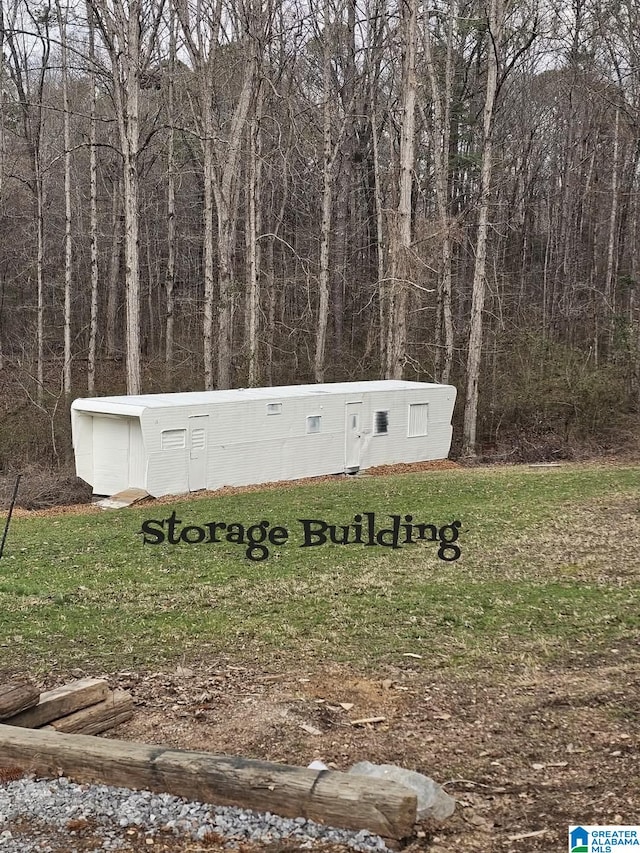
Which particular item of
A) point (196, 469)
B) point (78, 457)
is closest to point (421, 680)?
point (196, 469)

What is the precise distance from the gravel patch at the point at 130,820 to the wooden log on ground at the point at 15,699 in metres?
0.58

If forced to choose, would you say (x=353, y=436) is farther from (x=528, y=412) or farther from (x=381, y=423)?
(x=528, y=412)

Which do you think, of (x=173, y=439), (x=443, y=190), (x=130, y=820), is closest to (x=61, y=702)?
(x=130, y=820)

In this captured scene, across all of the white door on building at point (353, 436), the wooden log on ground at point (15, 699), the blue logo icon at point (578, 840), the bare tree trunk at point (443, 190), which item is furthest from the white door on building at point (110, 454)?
the blue logo icon at point (578, 840)

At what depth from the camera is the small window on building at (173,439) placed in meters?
14.3

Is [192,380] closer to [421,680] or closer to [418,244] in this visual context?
[418,244]

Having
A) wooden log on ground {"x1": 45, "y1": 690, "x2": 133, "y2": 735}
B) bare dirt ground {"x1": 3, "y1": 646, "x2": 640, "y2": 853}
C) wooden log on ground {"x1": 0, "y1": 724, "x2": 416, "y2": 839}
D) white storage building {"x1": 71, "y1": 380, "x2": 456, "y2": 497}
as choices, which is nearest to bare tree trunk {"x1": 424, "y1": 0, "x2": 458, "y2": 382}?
white storage building {"x1": 71, "y1": 380, "x2": 456, "y2": 497}

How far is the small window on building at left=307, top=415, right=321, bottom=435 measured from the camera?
16.4m

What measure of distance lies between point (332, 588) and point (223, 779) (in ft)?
15.1

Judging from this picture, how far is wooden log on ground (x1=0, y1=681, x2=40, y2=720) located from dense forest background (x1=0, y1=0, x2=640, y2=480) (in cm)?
1365

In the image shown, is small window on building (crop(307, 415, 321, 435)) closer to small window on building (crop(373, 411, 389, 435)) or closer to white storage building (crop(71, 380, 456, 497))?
white storage building (crop(71, 380, 456, 497))

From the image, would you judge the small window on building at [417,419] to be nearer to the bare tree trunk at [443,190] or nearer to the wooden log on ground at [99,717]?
the bare tree trunk at [443,190]

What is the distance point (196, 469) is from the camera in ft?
48.5

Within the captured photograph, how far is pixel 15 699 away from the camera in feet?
14.7
